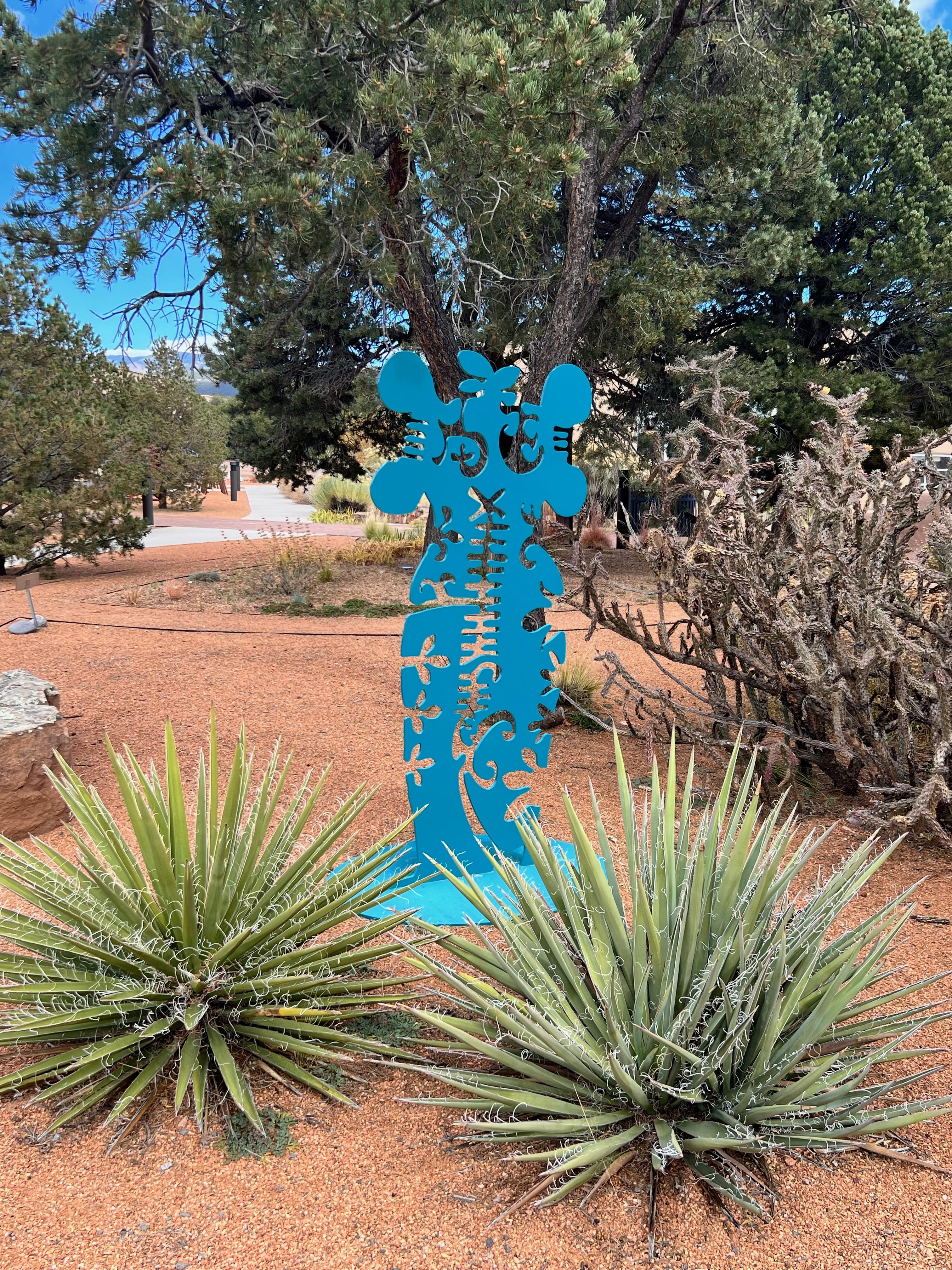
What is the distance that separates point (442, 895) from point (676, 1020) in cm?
167

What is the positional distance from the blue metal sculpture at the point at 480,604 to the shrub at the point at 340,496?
2086 cm

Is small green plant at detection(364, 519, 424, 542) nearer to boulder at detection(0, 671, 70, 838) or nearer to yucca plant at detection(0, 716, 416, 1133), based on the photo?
boulder at detection(0, 671, 70, 838)

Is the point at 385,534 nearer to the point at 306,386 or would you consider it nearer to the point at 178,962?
the point at 306,386

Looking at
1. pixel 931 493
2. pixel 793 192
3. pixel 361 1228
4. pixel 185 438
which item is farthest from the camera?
pixel 185 438

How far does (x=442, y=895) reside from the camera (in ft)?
11.5

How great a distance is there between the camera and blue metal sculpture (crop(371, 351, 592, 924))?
3504 mm

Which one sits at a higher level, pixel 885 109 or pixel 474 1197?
pixel 885 109

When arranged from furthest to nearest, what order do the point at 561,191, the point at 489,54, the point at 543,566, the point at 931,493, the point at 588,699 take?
the point at 561,191
the point at 588,699
the point at 489,54
the point at 931,493
the point at 543,566

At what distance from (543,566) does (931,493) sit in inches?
83.9

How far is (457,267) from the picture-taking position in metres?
7.46

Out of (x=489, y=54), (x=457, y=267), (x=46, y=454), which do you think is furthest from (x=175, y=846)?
(x=46, y=454)

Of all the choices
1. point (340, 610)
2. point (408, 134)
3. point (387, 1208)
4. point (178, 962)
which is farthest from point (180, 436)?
point (387, 1208)

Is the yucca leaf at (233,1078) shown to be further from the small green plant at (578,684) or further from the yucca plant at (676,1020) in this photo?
the small green plant at (578,684)

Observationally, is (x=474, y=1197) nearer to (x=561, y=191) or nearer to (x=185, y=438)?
(x=561, y=191)
